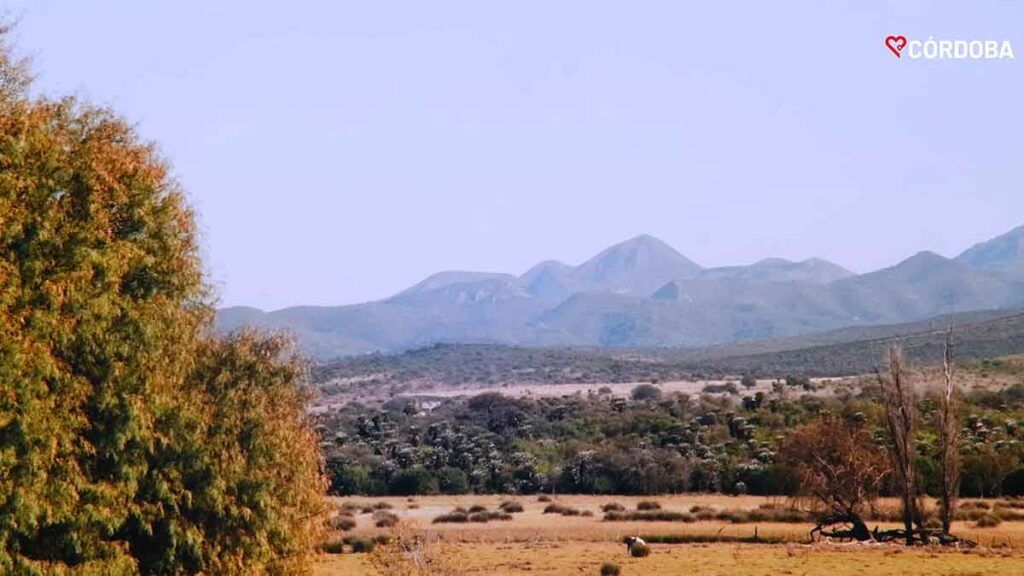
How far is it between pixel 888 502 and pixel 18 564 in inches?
1846

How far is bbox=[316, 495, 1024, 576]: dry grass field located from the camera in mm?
38625

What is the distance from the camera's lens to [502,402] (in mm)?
107938

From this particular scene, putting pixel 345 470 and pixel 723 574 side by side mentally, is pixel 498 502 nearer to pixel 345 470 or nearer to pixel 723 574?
pixel 345 470

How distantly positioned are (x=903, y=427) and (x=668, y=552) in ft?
34.1

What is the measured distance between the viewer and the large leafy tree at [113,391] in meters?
20.1

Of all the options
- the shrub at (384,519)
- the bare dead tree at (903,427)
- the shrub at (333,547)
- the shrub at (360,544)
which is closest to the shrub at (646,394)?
the shrub at (384,519)

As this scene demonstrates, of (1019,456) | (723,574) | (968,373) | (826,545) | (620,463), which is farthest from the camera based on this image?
(968,373)

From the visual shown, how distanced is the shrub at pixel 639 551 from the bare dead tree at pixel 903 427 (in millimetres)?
10139

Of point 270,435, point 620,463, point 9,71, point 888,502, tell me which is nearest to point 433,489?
point 620,463

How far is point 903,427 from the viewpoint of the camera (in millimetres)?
46750

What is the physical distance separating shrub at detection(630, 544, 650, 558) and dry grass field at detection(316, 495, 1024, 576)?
30 cm

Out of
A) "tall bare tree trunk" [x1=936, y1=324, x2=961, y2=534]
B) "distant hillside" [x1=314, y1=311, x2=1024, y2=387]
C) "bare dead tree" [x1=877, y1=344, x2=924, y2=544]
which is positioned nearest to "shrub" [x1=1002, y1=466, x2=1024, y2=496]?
"tall bare tree trunk" [x1=936, y1=324, x2=961, y2=534]

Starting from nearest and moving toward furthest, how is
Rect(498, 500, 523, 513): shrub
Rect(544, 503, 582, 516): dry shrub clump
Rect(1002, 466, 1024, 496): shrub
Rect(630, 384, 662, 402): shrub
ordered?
Rect(544, 503, 582, 516): dry shrub clump
Rect(1002, 466, 1024, 496): shrub
Rect(498, 500, 523, 513): shrub
Rect(630, 384, 662, 402): shrub

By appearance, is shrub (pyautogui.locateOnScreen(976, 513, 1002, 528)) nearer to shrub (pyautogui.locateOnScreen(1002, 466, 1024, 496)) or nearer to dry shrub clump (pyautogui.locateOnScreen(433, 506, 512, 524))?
shrub (pyautogui.locateOnScreen(1002, 466, 1024, 496))
